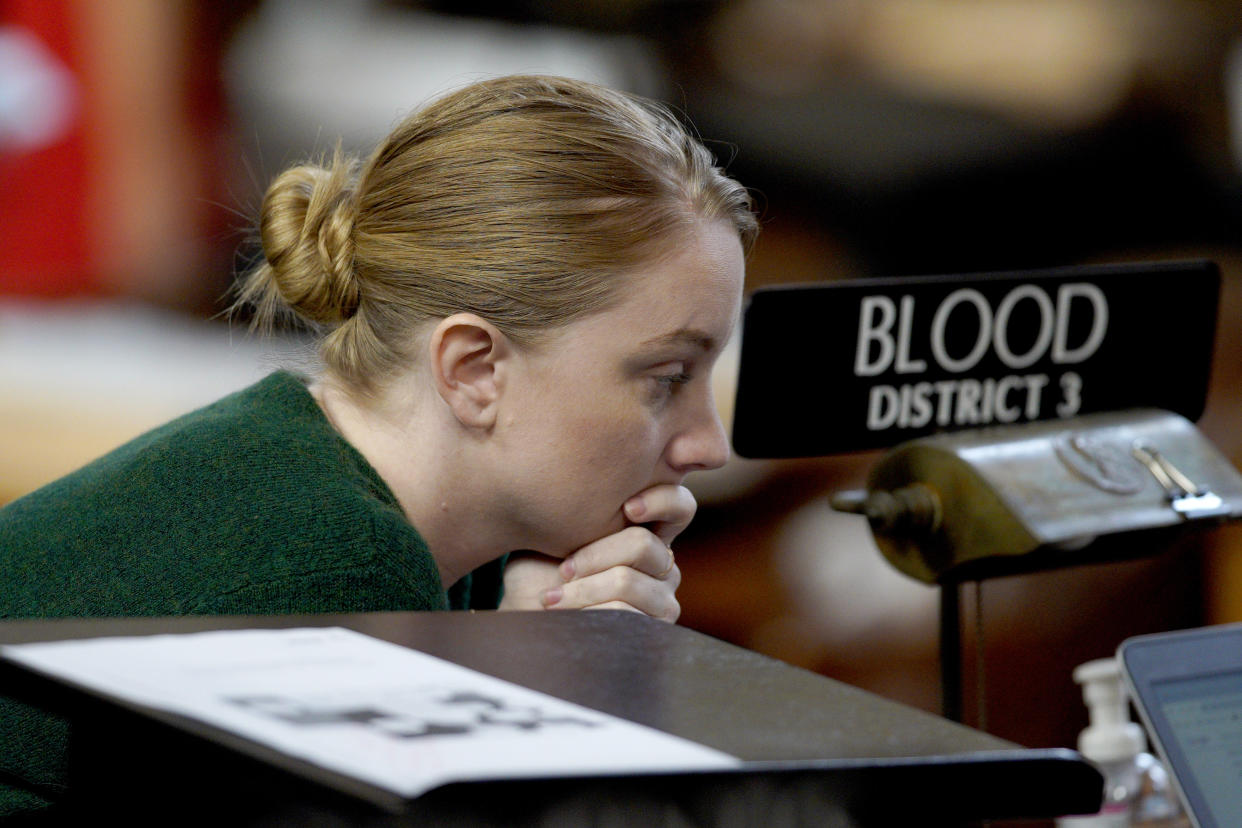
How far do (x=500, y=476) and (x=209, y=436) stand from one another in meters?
0.22

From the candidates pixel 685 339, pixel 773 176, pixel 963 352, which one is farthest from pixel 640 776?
pixel 773 176

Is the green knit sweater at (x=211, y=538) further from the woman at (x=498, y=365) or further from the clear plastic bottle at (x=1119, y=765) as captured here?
the clear plastic bottle at (x=1119, y=765)

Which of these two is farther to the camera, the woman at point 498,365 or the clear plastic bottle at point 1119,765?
the clear plastic bottle at point 1119,765

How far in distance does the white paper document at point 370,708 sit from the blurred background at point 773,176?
1.53 meters

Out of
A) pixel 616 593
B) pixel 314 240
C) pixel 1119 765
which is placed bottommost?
pixel 1119 765

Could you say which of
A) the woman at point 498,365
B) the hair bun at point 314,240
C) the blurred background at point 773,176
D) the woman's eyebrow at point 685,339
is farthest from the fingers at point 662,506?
the blurred background at point 773,176

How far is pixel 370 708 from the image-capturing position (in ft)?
1.29

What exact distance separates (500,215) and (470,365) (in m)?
0.11

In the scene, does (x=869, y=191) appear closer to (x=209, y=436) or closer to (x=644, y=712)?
(x=209, y=436)

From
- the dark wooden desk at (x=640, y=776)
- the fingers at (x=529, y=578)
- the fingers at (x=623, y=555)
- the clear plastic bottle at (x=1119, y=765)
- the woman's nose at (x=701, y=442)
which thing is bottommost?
the clear plastic bottle at (x=1119, y=765)

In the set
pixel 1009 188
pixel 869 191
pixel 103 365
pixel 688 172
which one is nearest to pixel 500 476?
pixel 688 172

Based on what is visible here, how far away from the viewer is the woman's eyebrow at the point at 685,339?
1041 mm

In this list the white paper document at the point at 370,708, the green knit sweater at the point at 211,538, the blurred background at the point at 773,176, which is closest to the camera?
the white paper document at the point at 370,708

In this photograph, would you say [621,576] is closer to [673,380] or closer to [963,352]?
[673,380]
